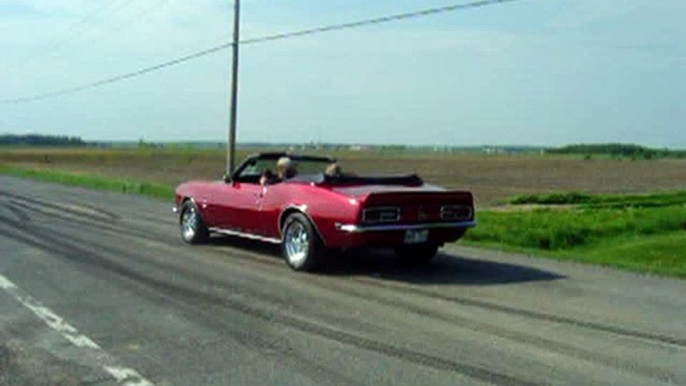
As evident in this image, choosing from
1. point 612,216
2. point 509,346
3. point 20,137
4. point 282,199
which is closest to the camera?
point 509,346

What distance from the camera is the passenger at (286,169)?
12.2 metres

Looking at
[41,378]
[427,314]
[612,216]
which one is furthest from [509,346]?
[612,216]

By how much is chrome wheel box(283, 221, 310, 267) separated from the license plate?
1216mm

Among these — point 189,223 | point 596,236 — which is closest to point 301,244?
point 189,223

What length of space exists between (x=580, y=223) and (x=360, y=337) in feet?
45.7

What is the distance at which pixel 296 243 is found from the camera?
11.4 meters

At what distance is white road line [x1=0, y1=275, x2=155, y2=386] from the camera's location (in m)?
5.94

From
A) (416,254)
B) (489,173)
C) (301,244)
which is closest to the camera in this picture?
(301,244)

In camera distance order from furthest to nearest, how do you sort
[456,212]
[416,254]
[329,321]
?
[416,254], [456,212], [329,321]

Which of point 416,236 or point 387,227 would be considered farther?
point 416,236

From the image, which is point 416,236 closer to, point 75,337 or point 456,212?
point 456,212

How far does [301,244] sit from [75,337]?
442 cm

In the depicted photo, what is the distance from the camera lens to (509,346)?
6840 mm

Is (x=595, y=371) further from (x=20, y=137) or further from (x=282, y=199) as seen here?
(x=20, y=137)
